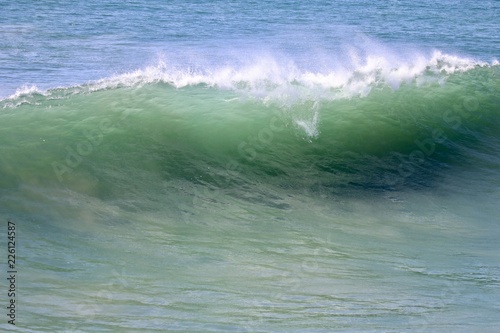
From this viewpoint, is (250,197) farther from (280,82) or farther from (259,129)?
(280,82)

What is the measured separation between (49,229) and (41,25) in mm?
17292

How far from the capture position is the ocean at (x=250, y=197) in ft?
24.9

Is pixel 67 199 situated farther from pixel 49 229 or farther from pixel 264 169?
pixel 264 169

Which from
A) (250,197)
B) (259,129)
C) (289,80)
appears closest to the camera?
(250,197)

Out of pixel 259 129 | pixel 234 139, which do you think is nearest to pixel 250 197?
pixel 234 139

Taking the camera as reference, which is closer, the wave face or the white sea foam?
the wave face

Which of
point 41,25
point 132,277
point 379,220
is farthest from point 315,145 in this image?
point 41,25

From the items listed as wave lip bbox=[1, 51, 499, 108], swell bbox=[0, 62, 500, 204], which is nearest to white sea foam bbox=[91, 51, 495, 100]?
wave lip bbox=[1, 51, 499, 108]

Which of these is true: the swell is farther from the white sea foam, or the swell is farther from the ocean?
the white sea foam

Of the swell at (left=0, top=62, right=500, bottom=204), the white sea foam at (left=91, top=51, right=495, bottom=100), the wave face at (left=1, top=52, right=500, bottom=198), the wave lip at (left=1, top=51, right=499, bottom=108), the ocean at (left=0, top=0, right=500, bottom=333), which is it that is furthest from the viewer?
the white sea foam at (left=91, top=51, right=495, bottom=100)

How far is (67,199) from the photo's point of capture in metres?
10.4

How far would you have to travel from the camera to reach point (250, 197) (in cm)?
1099

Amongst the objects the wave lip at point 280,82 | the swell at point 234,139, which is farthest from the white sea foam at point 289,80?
the swell at point 234,139

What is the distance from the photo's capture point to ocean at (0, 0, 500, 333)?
24.9 feet
